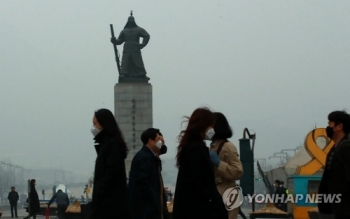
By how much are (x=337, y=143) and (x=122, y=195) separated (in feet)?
5.42

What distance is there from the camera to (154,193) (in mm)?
7852

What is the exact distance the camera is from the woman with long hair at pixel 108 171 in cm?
714

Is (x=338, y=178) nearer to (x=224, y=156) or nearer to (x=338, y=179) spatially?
(x=338, y=179)

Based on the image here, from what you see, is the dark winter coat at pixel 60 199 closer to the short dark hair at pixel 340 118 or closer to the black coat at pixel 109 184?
the black coat at pixel 109 184

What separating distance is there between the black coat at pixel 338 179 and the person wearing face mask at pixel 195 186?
72 cm

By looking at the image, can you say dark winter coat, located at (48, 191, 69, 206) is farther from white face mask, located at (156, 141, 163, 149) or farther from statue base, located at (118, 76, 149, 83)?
statue base, located at (118, 76, 149, 83)

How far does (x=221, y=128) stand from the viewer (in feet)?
24.3

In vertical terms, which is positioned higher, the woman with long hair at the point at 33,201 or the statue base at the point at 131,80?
the statue base at the point at 131,80

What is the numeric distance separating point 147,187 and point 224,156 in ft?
2.52

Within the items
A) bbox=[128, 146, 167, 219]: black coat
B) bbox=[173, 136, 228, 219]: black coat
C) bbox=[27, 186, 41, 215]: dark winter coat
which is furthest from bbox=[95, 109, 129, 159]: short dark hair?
bbox=[27, 186, 41, 215]: dark winter coat

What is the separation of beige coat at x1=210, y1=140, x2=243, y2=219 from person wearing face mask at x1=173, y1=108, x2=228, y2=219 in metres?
0.62

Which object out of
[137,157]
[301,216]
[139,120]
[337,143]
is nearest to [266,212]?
[301,216]

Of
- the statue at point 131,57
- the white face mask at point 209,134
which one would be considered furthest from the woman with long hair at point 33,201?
the statue at point 131,57

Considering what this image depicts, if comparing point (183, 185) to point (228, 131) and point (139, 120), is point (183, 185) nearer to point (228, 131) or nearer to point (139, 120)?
point (228, 131)
